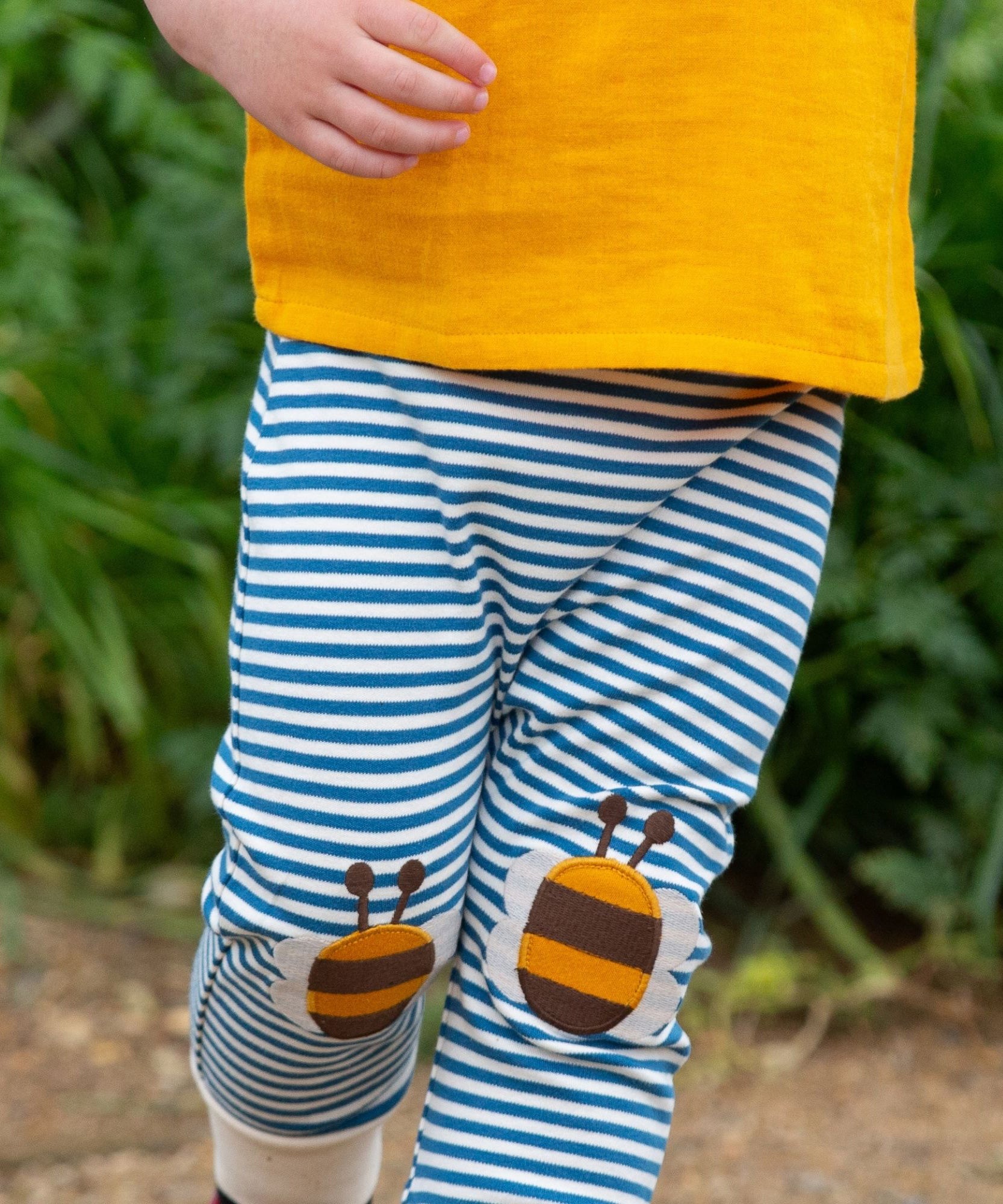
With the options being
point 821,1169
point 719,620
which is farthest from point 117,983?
point 719,620

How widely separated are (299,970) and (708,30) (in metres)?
0.54

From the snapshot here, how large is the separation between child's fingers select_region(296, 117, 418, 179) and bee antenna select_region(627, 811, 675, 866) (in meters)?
0.37

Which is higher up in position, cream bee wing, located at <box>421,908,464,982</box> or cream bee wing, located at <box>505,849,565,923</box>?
cream bee wing, located at <box>505,849,565,923</box>

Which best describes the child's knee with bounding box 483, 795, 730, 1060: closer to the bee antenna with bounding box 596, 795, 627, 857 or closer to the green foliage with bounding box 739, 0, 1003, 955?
the bee antenna with bounding box 596, 795, 627, 857

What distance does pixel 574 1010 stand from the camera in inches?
29.7

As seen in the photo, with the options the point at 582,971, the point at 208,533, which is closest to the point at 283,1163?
the point at 582,971

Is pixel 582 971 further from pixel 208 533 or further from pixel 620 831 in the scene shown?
pixel 208 533

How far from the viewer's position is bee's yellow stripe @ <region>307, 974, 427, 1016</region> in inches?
30.0

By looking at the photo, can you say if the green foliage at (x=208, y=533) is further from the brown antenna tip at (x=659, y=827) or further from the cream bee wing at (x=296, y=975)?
the cream bee wing at (x=296, y=975)

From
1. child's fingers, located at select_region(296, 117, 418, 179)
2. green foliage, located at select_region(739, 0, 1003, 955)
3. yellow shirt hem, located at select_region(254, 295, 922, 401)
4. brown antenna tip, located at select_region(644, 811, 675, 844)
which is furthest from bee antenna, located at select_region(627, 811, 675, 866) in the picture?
green foliage, located at select_region(739, 0, 1003, 955)

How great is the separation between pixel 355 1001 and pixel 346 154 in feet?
1.48

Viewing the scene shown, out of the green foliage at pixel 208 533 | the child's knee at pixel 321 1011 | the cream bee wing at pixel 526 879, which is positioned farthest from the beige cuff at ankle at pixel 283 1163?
the green foliage at pixel 208 533

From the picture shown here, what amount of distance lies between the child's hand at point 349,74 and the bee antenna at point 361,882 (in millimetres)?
357

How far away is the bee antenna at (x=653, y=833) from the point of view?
76cm
